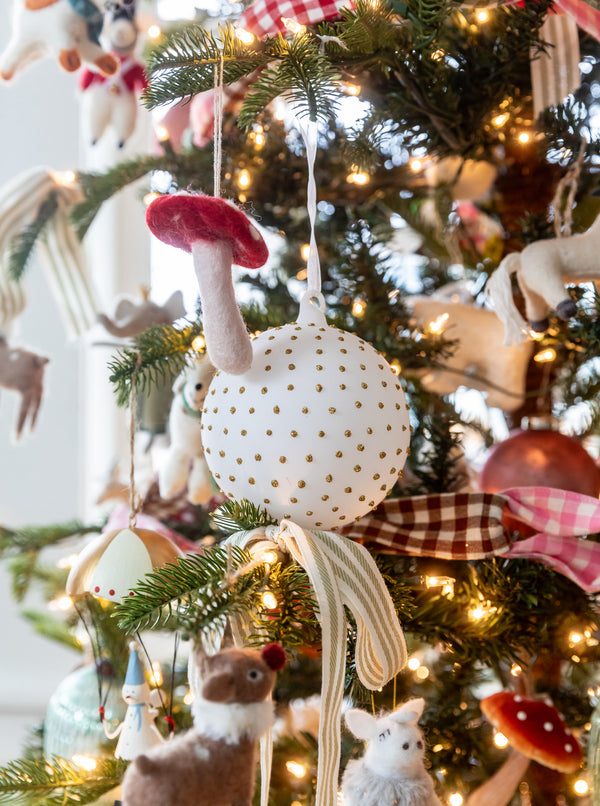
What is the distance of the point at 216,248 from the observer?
40 cm

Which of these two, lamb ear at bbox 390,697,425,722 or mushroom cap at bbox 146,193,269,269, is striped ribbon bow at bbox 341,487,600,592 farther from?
mushroom cap at bbox 146,193,269,269

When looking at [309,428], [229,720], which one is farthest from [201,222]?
[229,720]

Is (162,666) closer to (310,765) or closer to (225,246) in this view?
(310,765)

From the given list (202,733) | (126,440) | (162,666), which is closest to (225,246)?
(202,733)

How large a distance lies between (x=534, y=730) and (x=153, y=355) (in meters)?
0.42

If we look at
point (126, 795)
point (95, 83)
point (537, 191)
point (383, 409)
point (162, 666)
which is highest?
point (95, 83)

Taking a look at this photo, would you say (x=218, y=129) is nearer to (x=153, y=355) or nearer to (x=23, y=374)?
(x=153, y=355)

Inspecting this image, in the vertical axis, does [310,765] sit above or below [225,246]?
below

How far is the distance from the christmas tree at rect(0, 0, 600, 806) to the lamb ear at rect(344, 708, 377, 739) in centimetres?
2

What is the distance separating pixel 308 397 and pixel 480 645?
0.89ft

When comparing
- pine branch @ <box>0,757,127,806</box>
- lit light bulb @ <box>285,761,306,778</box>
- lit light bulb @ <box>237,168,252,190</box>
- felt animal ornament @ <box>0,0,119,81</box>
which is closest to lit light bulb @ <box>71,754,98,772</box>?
pine branch @ <box>0,757,127,806</box>

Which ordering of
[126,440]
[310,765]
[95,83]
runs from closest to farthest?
[310,765] → [95,83] → [126,440]

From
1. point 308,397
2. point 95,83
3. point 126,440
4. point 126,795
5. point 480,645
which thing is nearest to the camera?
point 126,795

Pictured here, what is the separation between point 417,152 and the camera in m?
0.77
